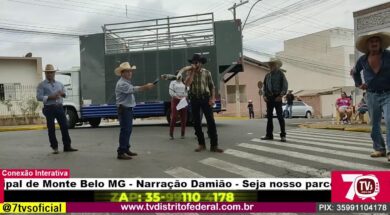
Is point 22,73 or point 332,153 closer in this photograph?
point 332,153

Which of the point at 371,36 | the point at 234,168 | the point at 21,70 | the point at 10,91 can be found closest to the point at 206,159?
the point at 234,168

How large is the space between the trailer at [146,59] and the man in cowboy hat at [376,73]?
944cm

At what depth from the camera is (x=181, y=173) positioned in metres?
6.07

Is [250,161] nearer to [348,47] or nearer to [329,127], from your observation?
[329,127]

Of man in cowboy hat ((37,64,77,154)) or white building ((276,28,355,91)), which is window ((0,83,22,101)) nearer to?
man in cowboy hat ((37,64,77,154))

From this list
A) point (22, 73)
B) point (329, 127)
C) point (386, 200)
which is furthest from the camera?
point (22, 73)

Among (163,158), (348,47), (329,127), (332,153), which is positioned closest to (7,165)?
(163,158)

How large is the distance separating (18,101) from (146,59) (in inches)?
503

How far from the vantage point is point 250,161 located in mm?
6891

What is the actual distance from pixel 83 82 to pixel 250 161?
11.7 metres

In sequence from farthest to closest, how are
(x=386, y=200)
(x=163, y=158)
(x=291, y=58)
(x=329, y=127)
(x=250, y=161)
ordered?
(x=291, y=58) < (x=329, y=127) < (x=163, y=158) < (x=250, y=161) < (x=386, y=200)

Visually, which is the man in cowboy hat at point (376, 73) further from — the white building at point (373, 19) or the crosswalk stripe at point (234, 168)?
the white building at point (373, 19)

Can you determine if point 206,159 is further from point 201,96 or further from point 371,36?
point 371,36

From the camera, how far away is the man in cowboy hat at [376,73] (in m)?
6.27
